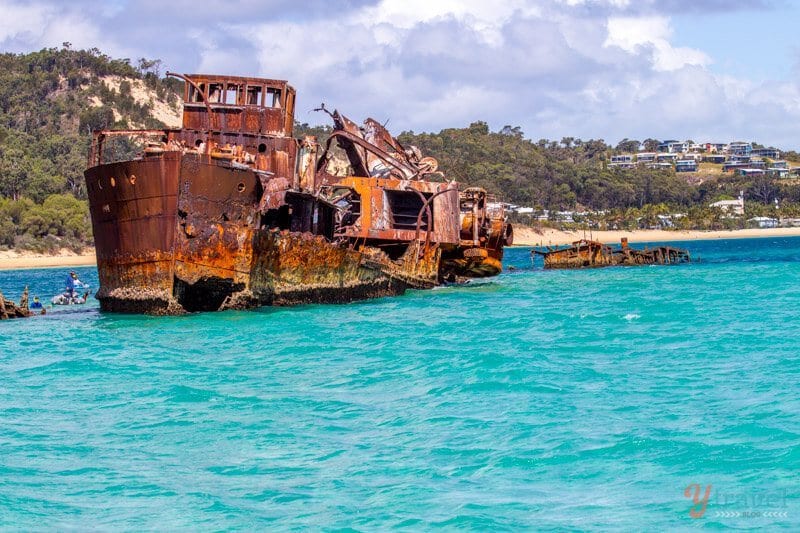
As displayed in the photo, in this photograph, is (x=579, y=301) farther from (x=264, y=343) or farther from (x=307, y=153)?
(x=264, y=343)

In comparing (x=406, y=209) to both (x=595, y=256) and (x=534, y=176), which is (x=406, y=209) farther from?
(x=534, y=176)

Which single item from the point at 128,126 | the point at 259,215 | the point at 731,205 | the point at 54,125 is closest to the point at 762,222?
the point at 731,205

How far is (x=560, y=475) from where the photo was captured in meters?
8.95

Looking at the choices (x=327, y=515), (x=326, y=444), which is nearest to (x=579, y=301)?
(x=326, y=444)

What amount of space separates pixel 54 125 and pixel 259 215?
285 ft

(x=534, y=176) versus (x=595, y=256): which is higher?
(x=534, y=176)

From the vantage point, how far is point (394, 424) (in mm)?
11062

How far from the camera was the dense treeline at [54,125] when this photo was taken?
231 ft

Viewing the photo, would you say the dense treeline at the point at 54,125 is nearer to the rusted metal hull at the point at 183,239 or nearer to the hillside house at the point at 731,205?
the rusted metal hull at the point at 183,239

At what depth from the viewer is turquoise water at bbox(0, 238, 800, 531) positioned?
320 inches

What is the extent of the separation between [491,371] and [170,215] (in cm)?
844

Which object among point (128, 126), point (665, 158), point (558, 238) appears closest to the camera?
point (128, 126)

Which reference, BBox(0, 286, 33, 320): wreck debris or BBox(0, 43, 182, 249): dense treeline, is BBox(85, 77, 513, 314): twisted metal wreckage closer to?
BBox(0, 286, 33, 320): wreck debris

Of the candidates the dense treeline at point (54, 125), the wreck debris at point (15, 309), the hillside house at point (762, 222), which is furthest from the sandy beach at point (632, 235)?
the wreck debris at point (15, 309)
